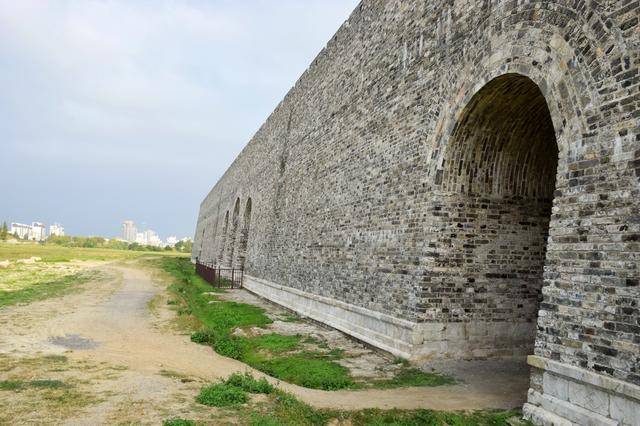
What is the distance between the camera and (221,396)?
5.46m

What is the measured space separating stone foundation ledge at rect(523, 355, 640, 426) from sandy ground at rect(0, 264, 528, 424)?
884 millimetres

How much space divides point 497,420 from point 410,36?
6.97m

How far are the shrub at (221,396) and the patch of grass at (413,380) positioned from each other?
1.90 meters

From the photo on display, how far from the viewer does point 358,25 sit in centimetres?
1213

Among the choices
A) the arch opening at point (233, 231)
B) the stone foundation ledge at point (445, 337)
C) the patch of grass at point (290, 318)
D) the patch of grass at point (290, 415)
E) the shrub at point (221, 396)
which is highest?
the arch opening at point (233, 231)

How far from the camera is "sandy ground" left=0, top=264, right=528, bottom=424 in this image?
5316 millimetres

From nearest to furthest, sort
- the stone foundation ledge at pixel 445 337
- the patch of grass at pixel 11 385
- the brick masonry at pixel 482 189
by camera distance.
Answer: the brick masonry at pixel 482 189
the patch of grass at pixel 11 385
the stone foundation ledge at pixel 445 337

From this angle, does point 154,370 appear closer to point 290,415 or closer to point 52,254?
point 290,415

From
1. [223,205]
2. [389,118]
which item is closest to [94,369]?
[389,118]

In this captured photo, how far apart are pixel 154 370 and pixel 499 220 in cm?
588

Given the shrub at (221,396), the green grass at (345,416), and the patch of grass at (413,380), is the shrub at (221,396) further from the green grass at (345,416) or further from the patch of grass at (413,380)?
the patch of grass at (413,380)

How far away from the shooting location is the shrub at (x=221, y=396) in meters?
5.31

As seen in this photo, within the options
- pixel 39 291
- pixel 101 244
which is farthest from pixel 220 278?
pixel 101 244

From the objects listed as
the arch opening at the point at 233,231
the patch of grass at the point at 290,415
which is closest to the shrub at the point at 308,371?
the patch of grass at the point at 290,415
